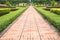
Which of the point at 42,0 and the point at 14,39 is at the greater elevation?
the point at 14,39

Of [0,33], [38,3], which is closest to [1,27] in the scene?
[0,33]

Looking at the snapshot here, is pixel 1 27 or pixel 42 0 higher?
pixel 1 27

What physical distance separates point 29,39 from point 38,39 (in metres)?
0.40

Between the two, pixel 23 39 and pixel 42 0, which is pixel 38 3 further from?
pixel 23 39

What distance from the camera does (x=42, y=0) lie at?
93.8m

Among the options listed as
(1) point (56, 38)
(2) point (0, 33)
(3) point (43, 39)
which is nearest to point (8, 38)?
A: (2) point (0, 33)

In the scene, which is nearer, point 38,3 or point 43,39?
point 43,39

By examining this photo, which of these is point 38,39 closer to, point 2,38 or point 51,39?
point 51,39

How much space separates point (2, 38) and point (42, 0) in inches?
3388

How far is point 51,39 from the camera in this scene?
8.27 metres

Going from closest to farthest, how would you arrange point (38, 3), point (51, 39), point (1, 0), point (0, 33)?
1. point (51, 39)
2. point (0, 33)
3. point (1, 0)
4. point (38, 3)

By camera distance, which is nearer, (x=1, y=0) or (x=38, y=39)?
(x=38, y=39)

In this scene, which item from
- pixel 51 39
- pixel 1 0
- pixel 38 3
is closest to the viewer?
pixel 51 39

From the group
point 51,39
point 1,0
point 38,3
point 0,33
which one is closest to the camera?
point 51,39
